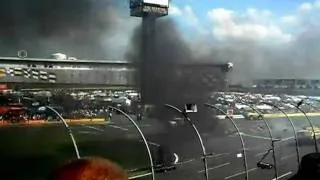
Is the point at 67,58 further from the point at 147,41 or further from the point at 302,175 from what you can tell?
the point at 302,175

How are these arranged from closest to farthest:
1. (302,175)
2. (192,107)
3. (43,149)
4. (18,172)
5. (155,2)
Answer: (302,175), (192,107), (18,172), (43,149), (155,2)

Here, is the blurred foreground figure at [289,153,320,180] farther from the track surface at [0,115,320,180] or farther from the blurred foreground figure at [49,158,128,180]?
the track surface at [0,115,320,180]

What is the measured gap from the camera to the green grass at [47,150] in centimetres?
2354

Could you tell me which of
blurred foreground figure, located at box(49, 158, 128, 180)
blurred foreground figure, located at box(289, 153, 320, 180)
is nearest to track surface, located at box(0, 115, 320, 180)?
blurred foreground figure, located at box(289, 153, 320, 180)

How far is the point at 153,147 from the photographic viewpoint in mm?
24234

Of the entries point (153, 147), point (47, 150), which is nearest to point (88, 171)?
point (153, 147)

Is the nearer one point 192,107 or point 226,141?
point 192,107

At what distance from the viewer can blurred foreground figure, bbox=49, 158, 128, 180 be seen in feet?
4.93

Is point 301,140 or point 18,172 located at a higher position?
point 301,140

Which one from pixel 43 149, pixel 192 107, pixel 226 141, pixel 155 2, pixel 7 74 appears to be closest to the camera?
pixel 192 107

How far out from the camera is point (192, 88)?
110 feet

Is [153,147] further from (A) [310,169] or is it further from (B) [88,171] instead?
(B) [88,171]

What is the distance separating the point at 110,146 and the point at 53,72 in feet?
246

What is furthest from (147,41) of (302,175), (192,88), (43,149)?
(302,175)
